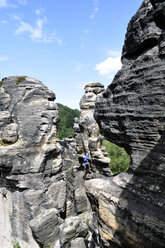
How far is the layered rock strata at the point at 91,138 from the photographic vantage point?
909cm

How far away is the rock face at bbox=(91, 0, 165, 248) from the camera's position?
2.25 meters

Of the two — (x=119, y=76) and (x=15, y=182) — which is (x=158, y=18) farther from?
(x=15, y=182)

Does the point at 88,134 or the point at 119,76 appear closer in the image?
the point at 119,76

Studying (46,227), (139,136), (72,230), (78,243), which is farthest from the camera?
(46,227)

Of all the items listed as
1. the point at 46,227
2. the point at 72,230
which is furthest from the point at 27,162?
the point at 72,230

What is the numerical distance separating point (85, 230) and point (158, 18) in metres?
6.20

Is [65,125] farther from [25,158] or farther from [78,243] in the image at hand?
[78,243]

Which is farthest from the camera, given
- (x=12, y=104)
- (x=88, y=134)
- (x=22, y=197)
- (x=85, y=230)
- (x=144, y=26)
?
(x=88, y=134)

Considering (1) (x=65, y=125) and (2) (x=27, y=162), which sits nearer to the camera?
(2) (x=27, y=162)

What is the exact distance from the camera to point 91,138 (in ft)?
30.9

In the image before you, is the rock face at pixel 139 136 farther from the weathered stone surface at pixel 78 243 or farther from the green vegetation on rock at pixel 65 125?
the green vegetation on rock at pixel 65 125

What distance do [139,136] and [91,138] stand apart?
6.91m

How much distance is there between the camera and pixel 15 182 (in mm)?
6781

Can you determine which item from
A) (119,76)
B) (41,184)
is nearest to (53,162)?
(41,184)
